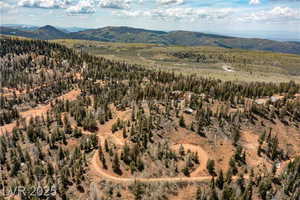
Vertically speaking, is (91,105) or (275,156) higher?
(91,105)

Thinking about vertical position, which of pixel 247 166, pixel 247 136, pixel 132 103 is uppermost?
pixel 132 103

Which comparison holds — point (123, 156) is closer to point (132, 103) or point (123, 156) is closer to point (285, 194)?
point (132, 103)

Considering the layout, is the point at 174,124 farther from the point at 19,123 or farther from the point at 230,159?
the point at 19,123

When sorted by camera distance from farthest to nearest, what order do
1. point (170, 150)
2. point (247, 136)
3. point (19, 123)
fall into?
point (19, 123) < point (247, 136) < point (170, 150)

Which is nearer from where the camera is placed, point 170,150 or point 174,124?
point 170,150

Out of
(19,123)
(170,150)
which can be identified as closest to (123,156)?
(170,150)

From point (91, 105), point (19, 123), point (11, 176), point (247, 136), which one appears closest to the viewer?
point (11, 176)
